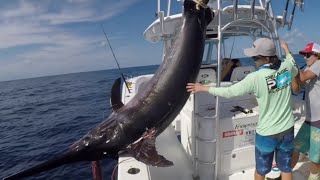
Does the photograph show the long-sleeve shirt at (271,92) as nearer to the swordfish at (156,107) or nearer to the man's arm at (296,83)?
the man's arm at (296,83)

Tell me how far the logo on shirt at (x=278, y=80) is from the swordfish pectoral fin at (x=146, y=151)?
1.29m

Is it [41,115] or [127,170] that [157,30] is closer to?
[127,170]

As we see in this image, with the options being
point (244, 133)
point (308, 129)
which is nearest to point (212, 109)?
point (244, 133)

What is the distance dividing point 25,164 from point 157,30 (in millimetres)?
6453

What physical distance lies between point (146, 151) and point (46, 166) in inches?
36.3

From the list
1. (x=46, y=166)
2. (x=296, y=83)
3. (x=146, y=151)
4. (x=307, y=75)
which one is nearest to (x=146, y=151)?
(x=146, y=151)

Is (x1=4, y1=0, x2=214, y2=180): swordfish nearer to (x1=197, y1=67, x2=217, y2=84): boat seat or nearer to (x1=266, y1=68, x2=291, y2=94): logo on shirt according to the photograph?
(x1=266, y1=68, x2=291, y2=94): logo on shirt

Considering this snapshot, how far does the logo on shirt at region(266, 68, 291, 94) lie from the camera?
8.86ft

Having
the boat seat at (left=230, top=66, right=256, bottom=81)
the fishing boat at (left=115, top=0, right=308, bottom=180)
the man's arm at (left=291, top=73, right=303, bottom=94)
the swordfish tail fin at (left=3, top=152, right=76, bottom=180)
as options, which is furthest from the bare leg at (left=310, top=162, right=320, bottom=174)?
the swordfish tail fin at (left=3, top=152, right=76, bottom=180)

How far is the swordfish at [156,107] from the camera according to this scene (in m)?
2.62

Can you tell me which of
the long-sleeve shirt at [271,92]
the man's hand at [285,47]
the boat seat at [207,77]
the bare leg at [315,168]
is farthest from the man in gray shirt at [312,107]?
the boat seat at [207,77]

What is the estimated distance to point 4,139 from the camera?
1230 cm

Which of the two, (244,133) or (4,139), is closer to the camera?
(244,133)

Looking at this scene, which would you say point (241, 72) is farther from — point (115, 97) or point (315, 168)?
point (115, 97)
